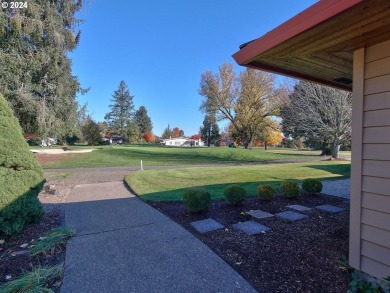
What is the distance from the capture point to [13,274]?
9.02ft

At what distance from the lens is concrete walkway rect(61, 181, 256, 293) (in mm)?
2461

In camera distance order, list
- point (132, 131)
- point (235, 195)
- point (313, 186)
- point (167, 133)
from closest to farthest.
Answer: point (235, 195) < point (313, 186) < point (132, 131) < point (167, 133)

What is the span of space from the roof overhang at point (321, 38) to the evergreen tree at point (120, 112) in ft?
205

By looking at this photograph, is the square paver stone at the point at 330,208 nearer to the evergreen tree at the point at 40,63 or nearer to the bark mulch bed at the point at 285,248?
the bark mulch bed at the point at 285,248

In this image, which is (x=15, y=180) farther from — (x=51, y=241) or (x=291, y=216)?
(x=291, y=216)

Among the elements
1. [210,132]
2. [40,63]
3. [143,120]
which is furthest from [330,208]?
[143,120]

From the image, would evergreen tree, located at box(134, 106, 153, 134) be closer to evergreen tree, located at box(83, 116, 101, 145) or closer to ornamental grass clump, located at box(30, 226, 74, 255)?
evergreen tree, located at box(83, 116, 101, 145)

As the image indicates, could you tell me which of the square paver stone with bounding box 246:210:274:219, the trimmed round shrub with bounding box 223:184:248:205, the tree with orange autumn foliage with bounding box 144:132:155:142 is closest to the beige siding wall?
the square paver stone with bounding box 246:210:274:219

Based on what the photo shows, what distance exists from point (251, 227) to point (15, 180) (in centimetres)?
429

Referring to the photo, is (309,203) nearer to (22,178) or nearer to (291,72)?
(291,72)

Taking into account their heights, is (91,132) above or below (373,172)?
above

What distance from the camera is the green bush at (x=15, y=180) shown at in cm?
383

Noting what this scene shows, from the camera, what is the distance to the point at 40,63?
12.8 m

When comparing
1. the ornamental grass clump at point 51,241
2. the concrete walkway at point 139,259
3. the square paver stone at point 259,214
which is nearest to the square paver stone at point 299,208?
the square paver stone at point 259,214
